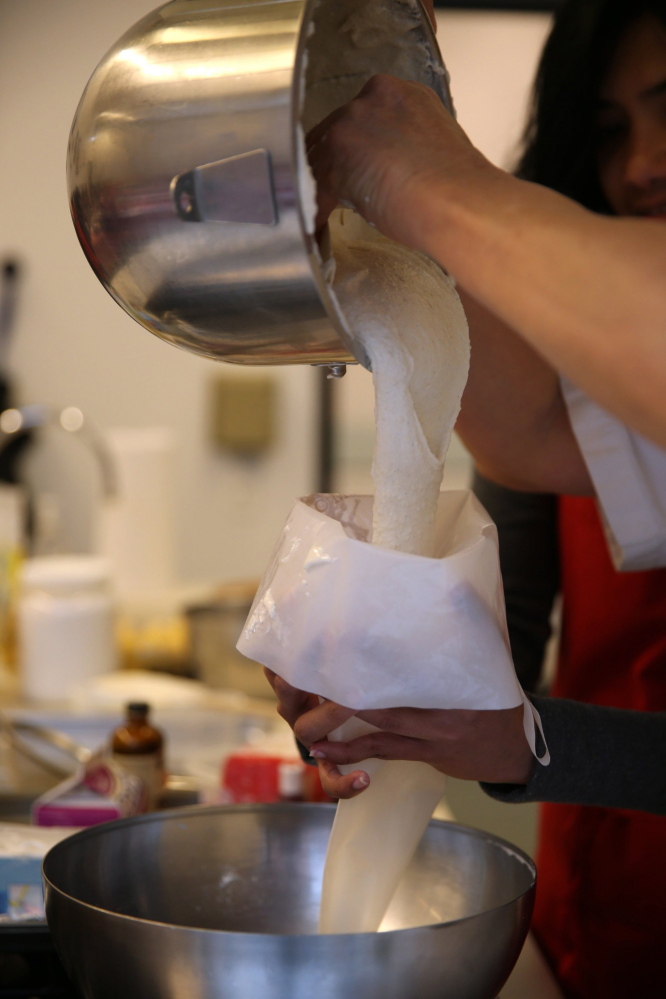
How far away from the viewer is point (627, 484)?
1.03 meters

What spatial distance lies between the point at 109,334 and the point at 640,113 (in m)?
2.27

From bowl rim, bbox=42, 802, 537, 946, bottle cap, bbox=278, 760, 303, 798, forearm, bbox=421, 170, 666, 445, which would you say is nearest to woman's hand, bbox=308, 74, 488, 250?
forearm, bbox=421, 170, 666, 445

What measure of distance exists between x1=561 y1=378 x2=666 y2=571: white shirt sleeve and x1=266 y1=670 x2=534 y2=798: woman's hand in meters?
0.33

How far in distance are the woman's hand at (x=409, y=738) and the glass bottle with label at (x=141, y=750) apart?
0.50m

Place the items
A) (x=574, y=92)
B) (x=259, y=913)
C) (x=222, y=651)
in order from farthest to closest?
(x=222, y=651)
(x=574, y=92)
(x=259, y=913)

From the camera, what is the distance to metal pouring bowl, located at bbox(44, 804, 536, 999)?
610 millimetres

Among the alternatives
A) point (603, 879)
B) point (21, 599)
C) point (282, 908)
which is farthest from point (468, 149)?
point (21, 599)

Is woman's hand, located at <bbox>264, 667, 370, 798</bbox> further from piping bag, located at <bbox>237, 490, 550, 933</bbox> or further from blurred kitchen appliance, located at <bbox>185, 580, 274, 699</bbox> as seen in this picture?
blurred kitchen appliance, located at <bbox>185, 580, 274, 699</bbox>

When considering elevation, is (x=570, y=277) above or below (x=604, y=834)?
above

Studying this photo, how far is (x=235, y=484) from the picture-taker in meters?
3.25

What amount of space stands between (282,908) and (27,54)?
2851mm

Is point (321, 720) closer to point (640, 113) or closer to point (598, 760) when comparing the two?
point (598, 760)

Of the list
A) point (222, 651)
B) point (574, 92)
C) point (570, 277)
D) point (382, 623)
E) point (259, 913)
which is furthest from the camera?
point (222, 651)

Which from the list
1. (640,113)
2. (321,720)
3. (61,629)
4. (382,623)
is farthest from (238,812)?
(61,629)
